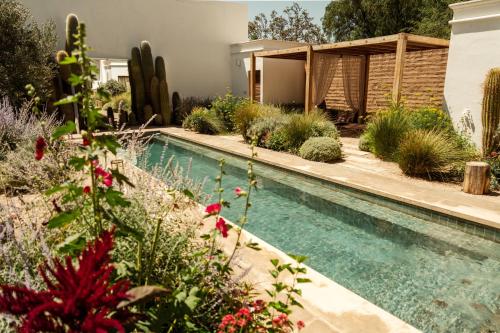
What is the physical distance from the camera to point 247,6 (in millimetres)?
15594

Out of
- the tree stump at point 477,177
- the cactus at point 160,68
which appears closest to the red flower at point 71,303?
the tree stump at point 477,177

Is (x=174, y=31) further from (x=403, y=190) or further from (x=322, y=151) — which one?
(x=403, y=190)

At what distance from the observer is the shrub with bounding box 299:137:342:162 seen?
7297 millimetres

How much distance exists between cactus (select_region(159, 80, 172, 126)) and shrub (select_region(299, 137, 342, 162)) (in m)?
7.28

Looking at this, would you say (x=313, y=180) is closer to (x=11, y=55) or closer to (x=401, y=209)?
(x=401, y=209)

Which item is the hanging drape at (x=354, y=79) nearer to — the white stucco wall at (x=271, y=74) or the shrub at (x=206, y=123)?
the white stucco wall at (x=271, y=74)

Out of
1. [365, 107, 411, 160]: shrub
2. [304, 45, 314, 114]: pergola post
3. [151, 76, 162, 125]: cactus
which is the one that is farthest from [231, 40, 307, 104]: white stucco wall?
[365, 107, 411, 160]: shrub

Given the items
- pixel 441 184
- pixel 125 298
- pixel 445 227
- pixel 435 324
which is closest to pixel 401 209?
pixel 445 227

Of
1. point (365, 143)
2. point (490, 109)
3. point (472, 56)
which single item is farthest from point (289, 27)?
point (490, 109)

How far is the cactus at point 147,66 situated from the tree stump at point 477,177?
10.8m

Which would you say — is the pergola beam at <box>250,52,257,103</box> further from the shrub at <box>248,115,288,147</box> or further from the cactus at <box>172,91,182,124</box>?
the shrub at <box>248,115,288,147</box>

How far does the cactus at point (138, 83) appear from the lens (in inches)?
492

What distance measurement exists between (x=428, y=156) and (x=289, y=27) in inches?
1221

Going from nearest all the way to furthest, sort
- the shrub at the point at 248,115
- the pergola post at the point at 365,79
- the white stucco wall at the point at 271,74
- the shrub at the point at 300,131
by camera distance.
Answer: the shrub at the point at 300,131 < the shrub at the point at 248,115 < the pergola post at the point at 365,79 < the white stucco wall at the point at 271,74
